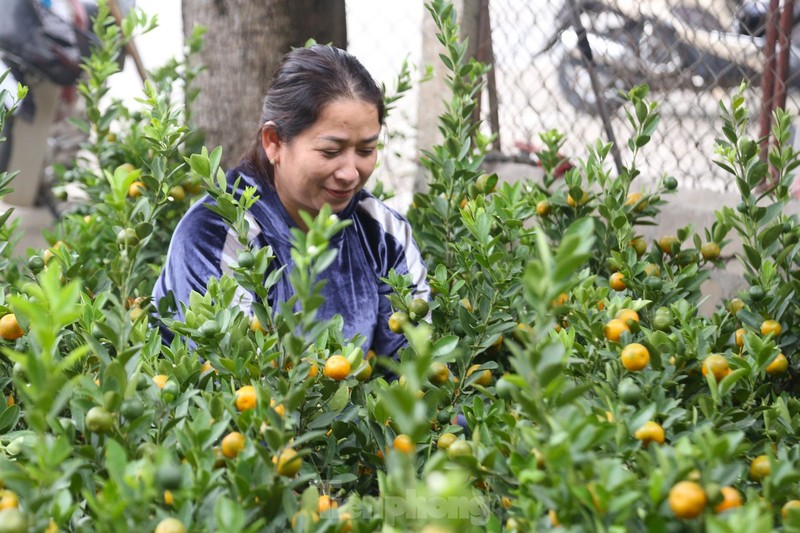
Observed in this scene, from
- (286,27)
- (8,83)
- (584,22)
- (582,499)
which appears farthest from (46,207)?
(582,499)

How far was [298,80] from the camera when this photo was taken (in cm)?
250

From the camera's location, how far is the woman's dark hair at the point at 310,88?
8.11 ft

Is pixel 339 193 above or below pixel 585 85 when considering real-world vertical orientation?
below

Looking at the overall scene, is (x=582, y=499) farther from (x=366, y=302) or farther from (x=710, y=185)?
(x=710, y=185)

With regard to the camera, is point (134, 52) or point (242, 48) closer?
point (242, 48)

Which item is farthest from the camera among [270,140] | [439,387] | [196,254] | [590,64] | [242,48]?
[242,48]

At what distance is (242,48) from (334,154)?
4.06 feet

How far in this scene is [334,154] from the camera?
8.11 ft

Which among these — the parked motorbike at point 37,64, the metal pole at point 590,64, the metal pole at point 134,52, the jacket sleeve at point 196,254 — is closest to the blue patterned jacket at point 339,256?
the jacket sleeve at point 196,254

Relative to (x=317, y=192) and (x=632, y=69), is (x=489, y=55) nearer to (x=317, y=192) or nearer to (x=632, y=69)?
Result: (x=632, y=69)

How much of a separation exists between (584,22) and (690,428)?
8.32ft

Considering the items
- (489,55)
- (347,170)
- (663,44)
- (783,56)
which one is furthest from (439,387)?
(489,55)

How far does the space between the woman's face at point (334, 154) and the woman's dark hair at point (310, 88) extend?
0.07ft

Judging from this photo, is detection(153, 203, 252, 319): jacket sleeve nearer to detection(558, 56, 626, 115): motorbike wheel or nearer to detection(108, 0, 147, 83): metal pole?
detection(558, 56, 626, 115): motorbike wheel
